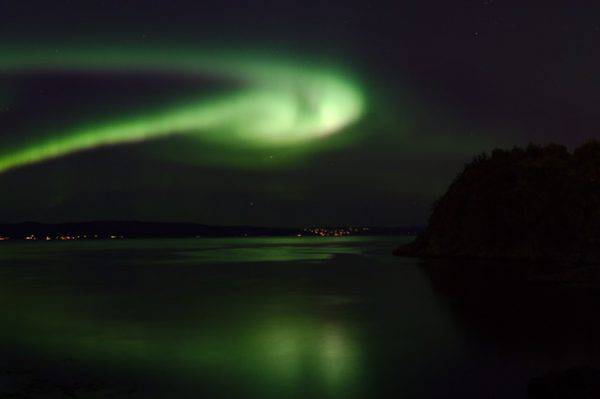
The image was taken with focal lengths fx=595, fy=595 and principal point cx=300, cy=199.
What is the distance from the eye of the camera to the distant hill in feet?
266

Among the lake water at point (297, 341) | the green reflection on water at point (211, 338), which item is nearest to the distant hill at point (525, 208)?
the lake water at point (297, 341)

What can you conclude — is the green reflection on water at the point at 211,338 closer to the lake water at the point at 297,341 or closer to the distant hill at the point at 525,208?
the lake water at the point at 297,341

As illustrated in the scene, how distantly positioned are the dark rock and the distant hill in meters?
62.0

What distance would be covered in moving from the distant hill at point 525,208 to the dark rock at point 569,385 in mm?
62003

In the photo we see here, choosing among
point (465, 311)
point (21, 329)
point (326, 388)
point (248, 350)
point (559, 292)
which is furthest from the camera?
point (559, 292)

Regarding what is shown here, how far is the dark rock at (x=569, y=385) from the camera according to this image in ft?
42.8

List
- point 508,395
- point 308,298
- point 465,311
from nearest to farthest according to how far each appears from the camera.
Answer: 1. point 508,395
2. point 465,311
3. point 308,298

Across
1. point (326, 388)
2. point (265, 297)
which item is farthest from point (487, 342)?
point (265, 297)

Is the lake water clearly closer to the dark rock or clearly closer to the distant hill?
the dark rock

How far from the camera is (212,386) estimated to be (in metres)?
16.6

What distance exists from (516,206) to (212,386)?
260 feet

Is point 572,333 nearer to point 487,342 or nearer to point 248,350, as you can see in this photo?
point 487,342

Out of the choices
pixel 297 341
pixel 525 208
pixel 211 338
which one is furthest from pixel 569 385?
pixel 525 208

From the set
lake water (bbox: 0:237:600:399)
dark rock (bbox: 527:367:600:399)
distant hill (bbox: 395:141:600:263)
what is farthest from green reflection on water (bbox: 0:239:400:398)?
distant hill (bbox: 395:141:600:263)
